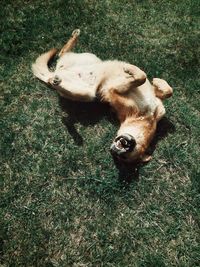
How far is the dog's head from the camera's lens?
5.84 meters

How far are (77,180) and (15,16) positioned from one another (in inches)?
133

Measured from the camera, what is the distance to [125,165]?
6297mm

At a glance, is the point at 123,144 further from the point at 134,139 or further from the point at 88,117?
the point at 88,117

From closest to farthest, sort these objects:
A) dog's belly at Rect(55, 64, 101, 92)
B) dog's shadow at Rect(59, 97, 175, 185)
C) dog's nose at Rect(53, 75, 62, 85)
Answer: dog's nose at Rect(53, 75, 62, 85) < dog's belly at Rect(55, 64, 101, 92) < dog's shadow at Rect(59, 97, 175, 185)

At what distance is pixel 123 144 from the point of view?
5828mm

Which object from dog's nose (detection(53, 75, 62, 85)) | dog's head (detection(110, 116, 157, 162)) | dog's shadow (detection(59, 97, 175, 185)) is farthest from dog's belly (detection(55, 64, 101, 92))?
dog's head (detection(110, 116, 157, 162))

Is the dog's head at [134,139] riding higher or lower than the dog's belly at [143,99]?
lower

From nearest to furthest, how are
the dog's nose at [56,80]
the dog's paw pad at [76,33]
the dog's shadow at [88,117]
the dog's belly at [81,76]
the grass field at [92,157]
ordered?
the grass field at [92,157]
the dog's nose at [56,80]
the dog's belly at [81,76]
the dog's shadow at [88,117]
the dog's paw pad at [76,33]

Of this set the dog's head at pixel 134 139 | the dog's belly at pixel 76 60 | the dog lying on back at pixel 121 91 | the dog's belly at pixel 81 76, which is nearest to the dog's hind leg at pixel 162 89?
the dog lying on back at pixel 121 91

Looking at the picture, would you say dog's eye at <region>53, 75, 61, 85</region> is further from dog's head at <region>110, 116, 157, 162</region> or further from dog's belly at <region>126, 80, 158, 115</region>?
dog's head at <region>110, 116, 157, 162</region>

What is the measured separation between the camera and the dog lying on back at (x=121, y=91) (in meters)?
6.07

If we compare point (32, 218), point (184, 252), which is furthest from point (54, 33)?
point (184, 252)

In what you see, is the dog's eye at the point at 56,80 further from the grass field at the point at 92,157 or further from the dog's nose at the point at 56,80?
the grass field at the point at 92,157

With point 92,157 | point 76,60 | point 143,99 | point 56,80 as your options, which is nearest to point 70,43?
point 76,60
